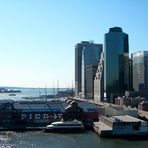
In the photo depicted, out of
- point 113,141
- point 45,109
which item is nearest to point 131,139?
point 113,141

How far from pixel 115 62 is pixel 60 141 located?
3590 inches

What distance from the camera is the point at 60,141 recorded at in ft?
178

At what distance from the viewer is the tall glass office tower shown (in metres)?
140

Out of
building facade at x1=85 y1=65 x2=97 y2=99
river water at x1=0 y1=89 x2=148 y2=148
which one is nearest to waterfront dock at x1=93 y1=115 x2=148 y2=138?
river water at x1=0 y1=89 x2=148 y2=148

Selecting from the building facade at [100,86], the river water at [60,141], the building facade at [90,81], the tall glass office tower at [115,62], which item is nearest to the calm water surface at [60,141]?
the river water at [60,141]

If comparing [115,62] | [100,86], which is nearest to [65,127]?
[115,62]

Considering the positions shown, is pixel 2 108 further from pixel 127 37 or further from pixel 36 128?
pixel 127 37

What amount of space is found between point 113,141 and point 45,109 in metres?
22.5

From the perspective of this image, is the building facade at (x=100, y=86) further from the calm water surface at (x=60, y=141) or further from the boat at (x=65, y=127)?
the calm water surface at (x=60, y=141)

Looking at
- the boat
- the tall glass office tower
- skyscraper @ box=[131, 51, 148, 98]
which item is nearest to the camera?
the boat

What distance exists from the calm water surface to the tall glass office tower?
80602 millimetres

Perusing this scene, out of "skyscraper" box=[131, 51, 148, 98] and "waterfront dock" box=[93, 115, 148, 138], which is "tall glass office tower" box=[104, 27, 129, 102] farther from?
"waterfront dock" box=[93, 115, 148, 138]

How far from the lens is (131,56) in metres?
151

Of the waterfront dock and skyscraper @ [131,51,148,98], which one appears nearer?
the waterfront dock
